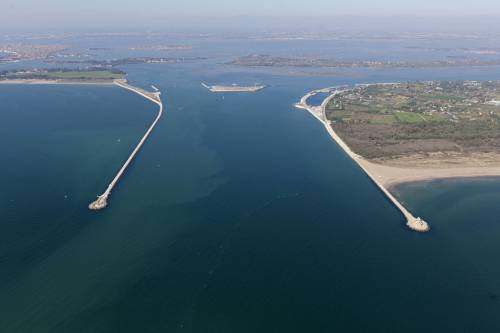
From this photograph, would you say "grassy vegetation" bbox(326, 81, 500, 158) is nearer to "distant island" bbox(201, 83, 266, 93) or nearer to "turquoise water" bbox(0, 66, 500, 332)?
"turquoise water" bbox(0, 66, 500, 332)

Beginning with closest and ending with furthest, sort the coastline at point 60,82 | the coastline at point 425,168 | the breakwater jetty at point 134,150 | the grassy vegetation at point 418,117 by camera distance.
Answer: the breakwater jetty at point 134,150 < the coastline at point 425,168 < the grassy vegetation at point 418,117 < the coastline at point 60,82

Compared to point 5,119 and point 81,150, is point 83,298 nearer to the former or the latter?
point 81,150

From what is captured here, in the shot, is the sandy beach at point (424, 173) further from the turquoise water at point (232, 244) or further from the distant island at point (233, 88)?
the distant island at point (233, 88)

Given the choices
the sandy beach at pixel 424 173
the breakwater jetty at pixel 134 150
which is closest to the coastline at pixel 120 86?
the breakwater jetty at pixel 134 150

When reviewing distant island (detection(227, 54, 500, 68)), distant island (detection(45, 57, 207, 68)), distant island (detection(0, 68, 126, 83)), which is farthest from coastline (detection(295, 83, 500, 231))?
distant island (detection(45, 57, 207, 68))

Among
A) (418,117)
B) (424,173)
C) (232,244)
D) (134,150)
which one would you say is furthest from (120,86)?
(232,244)

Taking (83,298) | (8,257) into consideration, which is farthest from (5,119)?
(83,298)
